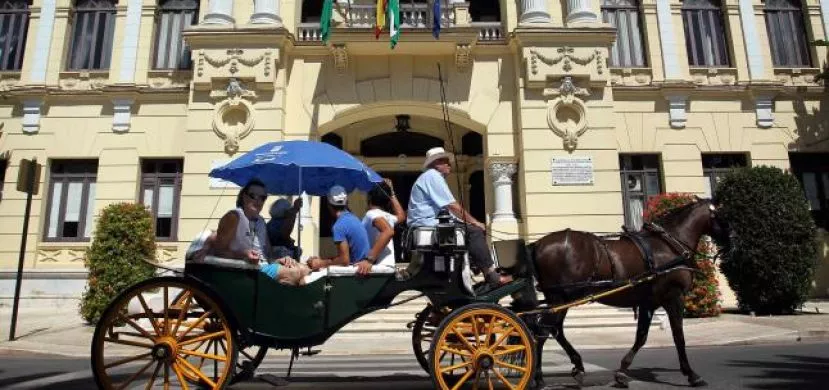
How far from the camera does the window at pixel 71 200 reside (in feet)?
48.0

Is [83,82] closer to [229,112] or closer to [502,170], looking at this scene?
[229,112]

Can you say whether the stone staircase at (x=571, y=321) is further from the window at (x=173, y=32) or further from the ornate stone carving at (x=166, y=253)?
the window at (x=173, y=32)

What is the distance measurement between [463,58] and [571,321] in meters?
7.10

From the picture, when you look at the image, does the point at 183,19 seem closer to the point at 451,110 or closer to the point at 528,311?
the point at 451,110

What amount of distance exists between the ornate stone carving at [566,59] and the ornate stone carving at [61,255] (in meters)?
13.0

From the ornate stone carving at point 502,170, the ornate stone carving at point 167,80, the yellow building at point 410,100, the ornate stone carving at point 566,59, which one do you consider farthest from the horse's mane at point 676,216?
the ornate stone carving at point 167,80

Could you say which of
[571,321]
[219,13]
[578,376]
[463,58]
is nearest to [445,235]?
[578,376]

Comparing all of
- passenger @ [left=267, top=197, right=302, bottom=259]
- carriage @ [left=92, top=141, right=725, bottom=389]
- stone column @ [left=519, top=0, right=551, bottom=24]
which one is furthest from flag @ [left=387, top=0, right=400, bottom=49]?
carriage @ [left=92, top=141, right=725, bottom=389]

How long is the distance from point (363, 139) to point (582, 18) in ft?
24.2

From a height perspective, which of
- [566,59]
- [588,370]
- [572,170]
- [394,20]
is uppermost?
[394,20]

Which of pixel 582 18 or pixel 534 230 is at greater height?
pixel 582 18

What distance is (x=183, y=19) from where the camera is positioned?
1560cm

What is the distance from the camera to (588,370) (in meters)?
6.45

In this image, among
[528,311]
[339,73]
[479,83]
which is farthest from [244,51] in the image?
[528,311]
